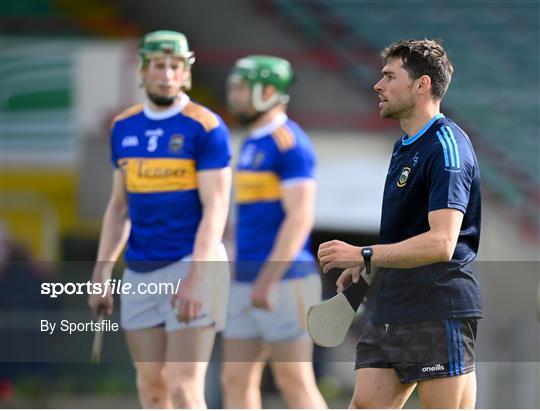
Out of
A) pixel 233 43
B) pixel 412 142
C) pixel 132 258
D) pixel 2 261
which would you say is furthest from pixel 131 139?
pixel 233 43

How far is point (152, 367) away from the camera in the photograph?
6.19 metres

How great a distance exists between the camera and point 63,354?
31.2 ft

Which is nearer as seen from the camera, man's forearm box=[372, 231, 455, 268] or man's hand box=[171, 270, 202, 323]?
man's forearm box=[372, 231, 455, 268]

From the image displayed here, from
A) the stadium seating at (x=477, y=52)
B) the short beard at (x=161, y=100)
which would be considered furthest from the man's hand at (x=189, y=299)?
the stadium seating at (x=477, y=52)

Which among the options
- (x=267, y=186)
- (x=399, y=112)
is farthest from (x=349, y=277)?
(x=267, y=186)

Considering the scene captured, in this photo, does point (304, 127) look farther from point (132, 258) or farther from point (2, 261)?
point (132, 258)

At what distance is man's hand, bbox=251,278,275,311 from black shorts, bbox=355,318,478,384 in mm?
2360

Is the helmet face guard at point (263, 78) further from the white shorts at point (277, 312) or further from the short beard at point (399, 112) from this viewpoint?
the short beard at point (399, 112)

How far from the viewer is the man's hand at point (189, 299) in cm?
602

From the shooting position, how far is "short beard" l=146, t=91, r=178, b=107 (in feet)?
20.6

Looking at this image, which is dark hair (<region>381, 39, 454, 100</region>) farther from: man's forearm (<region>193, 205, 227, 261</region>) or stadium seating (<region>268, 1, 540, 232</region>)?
stadium seating (<region>268, 1, 540, 232</region>)

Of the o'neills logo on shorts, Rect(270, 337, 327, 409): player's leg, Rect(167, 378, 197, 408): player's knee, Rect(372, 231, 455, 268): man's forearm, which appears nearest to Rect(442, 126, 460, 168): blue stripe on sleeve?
Rect(372, 231, 455, 268): man's forearm

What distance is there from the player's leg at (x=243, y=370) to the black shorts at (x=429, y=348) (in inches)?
92.4

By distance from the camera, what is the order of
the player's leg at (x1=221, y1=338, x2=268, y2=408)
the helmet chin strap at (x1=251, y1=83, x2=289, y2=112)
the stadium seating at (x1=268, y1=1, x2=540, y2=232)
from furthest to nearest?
the stadium seating at (x1=268, y1=1, x2=540, y2=232), the helmet chin strap at (x1=251, y1=83, x2=289, y2=112), the player's leg at (x1=221, y1=338, x2=268, y2=408)
